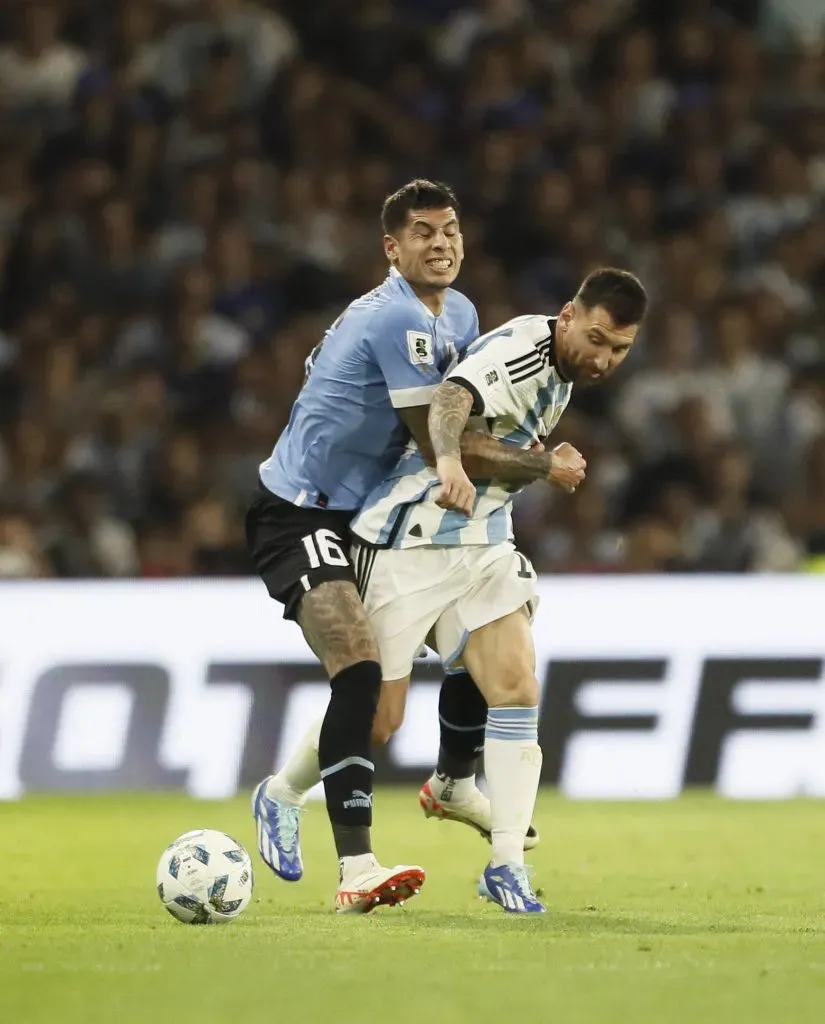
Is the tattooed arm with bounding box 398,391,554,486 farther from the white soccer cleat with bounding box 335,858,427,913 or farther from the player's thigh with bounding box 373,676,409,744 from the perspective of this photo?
the white soccer cleat with bounding box 335,858,427,913

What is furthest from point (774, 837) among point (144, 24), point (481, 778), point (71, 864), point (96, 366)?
point (144, 24)

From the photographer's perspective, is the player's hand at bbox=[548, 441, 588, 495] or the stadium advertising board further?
the stadium advertising board

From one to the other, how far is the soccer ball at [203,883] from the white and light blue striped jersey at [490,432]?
1.18 metres

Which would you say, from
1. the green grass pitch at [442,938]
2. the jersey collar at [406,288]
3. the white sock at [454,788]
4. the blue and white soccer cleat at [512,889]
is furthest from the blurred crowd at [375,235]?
the blue and white soccer cleat at [512,889]

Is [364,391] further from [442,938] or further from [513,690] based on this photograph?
[442,938]

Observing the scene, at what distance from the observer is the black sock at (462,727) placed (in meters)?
6.97

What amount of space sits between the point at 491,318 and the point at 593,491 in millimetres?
1585

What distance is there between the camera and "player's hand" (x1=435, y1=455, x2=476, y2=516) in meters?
6.01

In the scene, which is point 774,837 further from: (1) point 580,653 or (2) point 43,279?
(2) point 43,279

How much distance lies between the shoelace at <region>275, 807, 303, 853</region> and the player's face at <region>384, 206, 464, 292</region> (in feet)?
5.93

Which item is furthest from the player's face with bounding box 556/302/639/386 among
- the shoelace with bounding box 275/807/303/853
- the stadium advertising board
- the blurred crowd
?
the blurred crowd

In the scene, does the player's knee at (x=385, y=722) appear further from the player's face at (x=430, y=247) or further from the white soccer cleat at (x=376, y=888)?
the player's face at (x=430, y=247)

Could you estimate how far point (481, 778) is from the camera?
10.4 m

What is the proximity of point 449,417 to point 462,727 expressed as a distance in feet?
4.52
